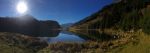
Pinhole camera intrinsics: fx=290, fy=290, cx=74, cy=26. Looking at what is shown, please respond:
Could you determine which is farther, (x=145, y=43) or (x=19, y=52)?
(x=19, y=52)

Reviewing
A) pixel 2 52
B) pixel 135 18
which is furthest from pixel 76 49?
pixel 135 18

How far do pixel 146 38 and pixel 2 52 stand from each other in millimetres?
12286

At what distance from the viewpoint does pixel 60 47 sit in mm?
31219

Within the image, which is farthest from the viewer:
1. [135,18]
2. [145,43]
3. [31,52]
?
[135,18]

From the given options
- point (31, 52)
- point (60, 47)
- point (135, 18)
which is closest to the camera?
point (31, 52)

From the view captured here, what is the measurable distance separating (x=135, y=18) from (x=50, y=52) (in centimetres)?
14854

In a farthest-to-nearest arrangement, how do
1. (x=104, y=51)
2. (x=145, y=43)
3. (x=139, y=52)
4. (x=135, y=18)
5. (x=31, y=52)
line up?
1. (x=135, y=18)
2. (x=31, y=52)
3. (x=104, y=51)
4. (x=145, y=43)
5. (x=139, y=52)

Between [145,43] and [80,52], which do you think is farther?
[80,52]

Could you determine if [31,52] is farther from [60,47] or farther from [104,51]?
[104,51]

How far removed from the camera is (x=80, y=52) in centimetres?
2670

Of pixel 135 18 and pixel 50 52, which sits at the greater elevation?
pixel 135 18

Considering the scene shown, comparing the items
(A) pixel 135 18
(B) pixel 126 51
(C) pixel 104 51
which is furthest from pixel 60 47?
(A) pixel 135 18

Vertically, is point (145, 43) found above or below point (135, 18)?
below

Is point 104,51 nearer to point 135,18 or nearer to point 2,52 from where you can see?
point 2,52
